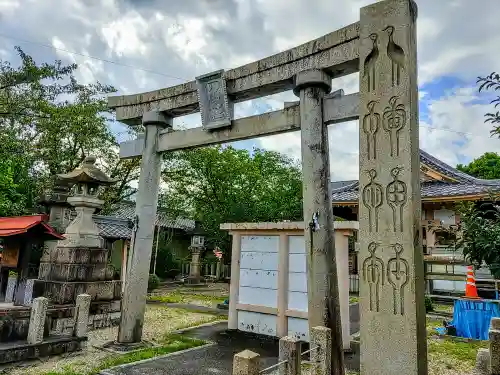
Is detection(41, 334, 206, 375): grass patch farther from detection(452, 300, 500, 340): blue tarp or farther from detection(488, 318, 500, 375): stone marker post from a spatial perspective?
detection(452, 300, 500, 340): blue tarp

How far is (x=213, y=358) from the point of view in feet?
22.8

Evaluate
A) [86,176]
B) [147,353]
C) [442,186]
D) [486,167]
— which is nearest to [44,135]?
[86,176]

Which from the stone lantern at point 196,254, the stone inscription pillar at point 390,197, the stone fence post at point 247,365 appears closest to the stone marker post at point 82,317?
the stone fence post at point 247,365

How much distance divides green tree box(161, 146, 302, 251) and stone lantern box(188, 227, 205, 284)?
4.37 feet

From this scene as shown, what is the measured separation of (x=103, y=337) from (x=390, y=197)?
7788mm

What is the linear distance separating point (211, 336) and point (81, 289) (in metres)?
3.64

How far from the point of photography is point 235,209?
1967cm

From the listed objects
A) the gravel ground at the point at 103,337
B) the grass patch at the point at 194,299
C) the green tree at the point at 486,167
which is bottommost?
the gravel ground at the point at 103,337

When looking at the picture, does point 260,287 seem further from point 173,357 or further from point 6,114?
point 6,114

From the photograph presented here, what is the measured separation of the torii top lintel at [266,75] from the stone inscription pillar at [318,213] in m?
0.26

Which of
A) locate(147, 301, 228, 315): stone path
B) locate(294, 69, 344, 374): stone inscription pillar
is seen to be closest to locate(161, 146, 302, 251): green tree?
locate(147, 301, 228, 315): stone path

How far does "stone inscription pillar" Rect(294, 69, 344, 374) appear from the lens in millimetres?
5309

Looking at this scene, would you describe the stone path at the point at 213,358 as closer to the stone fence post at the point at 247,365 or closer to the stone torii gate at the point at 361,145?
the stone torii gate at the point at 361,145

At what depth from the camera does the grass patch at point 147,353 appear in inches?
241
